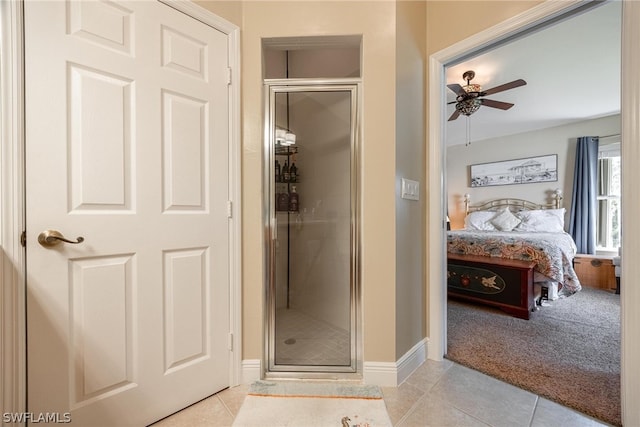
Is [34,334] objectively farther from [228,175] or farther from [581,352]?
[581,352]

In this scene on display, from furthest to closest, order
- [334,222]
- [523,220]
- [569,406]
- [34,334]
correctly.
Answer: [523,220] → [334,222] → [569,406] → [34,334]

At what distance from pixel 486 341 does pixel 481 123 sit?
4.00 metres

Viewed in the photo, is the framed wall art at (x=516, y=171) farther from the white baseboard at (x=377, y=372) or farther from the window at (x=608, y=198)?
the white baseboard at (x=377, y=372)

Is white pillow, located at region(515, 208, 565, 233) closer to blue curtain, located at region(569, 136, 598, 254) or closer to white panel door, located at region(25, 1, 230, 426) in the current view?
blue curtain, located at region(569, 136, 598, 254)

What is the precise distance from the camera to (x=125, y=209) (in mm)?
1204

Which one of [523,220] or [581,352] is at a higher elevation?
[523,220]

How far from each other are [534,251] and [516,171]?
3195mm

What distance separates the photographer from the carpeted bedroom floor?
1.47 metres

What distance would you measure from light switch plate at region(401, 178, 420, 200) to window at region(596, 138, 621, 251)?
188 inches

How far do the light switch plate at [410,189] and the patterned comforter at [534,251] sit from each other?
1.68m

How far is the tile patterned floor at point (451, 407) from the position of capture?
127 cm

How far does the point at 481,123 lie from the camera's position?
4566mm

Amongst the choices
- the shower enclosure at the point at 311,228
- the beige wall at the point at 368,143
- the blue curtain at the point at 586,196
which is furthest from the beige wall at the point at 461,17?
the blue curtain at the point at 586,196

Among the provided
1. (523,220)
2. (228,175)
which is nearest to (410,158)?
(228,175)
